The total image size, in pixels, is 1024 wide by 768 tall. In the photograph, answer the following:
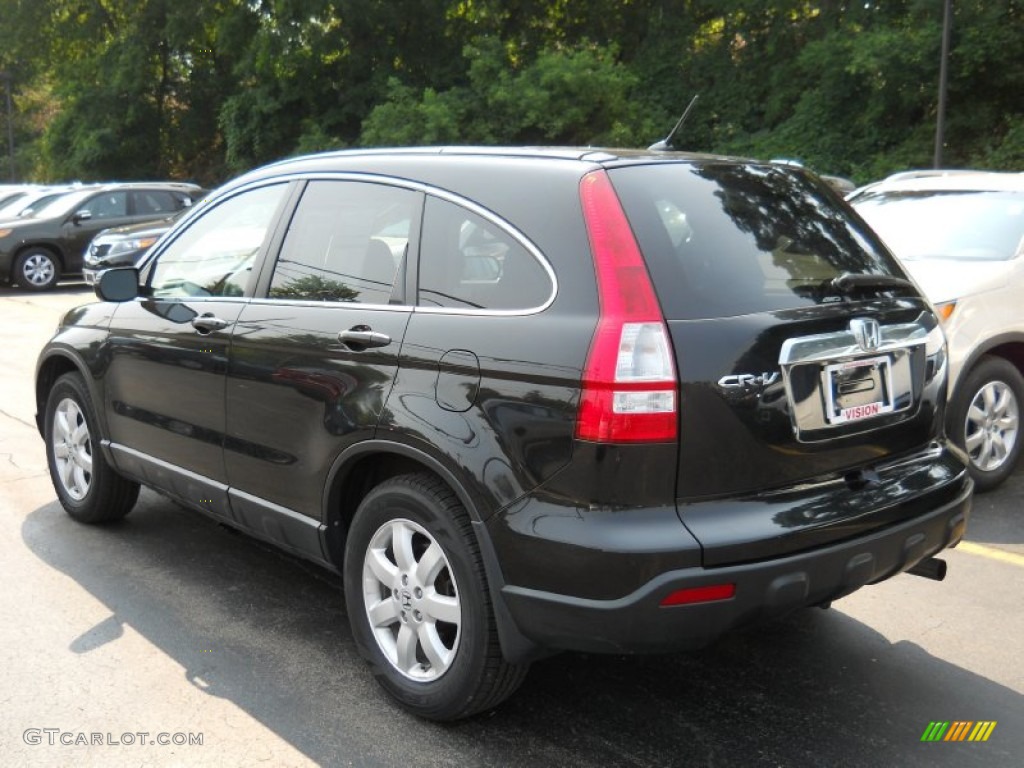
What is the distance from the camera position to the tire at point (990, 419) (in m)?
5.45

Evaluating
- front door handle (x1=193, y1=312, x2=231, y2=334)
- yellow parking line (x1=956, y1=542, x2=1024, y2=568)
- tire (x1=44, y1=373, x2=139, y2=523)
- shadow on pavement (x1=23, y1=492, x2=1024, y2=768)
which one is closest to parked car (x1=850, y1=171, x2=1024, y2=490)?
yellow parking line (x1=956, y1=542, x2=1024, y2=568)

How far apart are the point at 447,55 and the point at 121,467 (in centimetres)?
2730

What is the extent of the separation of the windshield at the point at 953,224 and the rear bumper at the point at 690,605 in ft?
12.1

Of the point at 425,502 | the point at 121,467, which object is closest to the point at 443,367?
the point at 425,502

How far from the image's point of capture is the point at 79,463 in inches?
205

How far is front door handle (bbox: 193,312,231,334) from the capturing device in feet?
13.2

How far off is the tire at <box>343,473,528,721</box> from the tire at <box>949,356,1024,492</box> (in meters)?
3.37

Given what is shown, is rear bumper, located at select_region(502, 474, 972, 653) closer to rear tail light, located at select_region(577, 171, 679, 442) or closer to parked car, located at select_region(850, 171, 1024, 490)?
rear tail light, located at select_region(577, 171, 679, 442)

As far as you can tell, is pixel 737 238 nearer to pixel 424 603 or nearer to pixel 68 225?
pixel 424 603

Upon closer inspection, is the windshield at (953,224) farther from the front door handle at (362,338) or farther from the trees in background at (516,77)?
the trees in background at (516,77)

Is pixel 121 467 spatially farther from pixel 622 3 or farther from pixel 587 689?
pixel 622 3

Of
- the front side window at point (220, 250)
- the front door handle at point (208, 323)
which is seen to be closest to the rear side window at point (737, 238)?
the front side window at point (220, 250)

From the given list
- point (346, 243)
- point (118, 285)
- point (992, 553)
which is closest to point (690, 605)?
point (346, 243)

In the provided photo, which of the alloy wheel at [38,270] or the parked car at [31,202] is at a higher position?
the parked car at [31,202]
